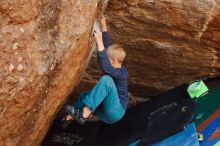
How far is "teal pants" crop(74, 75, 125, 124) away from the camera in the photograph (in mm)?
4344

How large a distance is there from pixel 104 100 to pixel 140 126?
2.10 ft

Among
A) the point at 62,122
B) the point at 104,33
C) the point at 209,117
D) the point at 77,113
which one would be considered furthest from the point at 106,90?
the point at 209,117

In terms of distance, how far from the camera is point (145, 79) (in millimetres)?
5785

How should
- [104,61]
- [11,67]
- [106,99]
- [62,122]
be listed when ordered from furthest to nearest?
[62,122] < [106,99] < [104,61] < [11,67]

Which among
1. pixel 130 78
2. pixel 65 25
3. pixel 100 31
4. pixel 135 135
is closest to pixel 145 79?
pixel 130 78

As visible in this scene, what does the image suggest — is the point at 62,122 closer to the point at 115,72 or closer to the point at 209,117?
the point at 115,72

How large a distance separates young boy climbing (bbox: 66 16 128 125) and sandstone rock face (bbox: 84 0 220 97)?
1.16ft

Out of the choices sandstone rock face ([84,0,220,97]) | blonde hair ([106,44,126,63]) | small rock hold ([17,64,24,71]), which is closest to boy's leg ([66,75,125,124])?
blonde hair ([106,44,126,63])

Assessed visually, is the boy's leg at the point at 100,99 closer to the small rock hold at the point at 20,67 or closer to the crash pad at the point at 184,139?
the crash pad at the point at 184,139

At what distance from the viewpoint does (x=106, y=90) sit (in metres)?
4.36

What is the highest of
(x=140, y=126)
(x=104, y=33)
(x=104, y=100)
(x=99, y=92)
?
(x=104, y=33)

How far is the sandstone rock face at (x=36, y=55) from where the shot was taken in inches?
129

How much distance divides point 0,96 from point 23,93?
0.19 metres

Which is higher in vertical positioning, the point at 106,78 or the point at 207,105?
the point at 106,78
